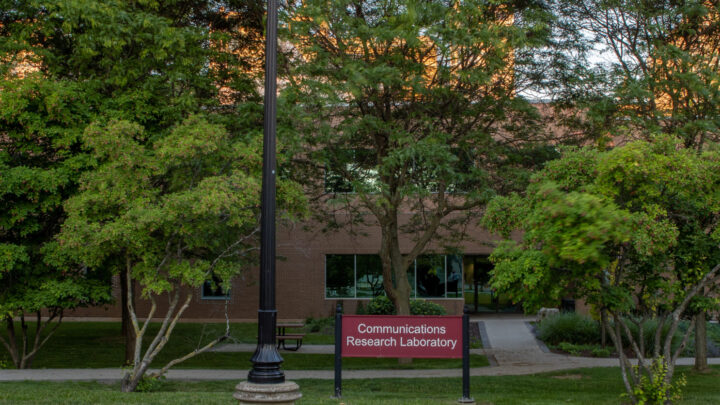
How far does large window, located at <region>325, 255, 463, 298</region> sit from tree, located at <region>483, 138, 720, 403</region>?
17461 mm

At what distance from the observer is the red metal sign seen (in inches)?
396

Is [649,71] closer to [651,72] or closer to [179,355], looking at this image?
[651,72]

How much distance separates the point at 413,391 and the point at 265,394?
569cm

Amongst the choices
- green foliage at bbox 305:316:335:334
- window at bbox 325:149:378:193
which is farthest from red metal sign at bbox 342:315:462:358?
green foliage at bbox 305:316:335:334

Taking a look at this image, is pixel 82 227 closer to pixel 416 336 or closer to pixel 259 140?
pixel 259 140

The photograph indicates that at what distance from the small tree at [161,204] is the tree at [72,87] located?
1.43 metres

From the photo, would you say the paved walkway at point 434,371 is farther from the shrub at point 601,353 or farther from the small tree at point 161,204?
the small tree at point 161,204

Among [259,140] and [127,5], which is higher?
[127,5]

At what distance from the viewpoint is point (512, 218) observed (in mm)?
9797

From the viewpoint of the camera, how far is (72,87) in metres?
12.7

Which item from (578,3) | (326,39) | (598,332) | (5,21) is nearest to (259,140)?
(326,39)

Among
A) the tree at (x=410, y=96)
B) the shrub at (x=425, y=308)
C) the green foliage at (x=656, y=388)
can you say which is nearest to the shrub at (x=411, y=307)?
the shrub at (x=425, y=308)

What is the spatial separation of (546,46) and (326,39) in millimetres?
5293

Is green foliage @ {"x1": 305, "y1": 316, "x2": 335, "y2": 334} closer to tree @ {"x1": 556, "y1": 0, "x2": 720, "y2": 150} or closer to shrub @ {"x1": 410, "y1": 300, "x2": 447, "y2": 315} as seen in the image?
shrub @ {"x1": 410, "y1": 300, "x2": 447, "y2": 315}
